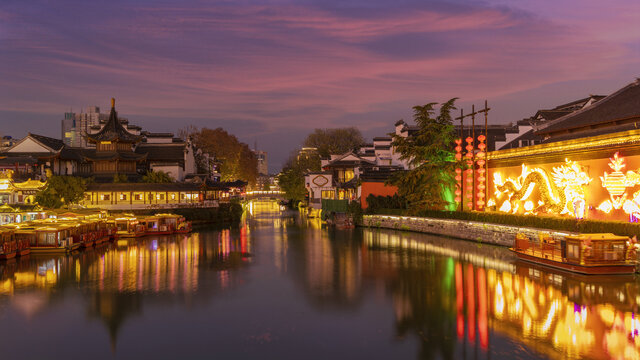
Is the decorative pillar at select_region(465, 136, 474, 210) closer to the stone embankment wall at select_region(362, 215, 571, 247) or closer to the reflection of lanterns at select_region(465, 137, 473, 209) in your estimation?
the reflection of lanterns at select_region(465, 137, 473, 209)

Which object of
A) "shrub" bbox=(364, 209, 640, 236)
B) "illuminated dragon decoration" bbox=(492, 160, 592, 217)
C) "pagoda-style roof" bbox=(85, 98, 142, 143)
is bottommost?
"shrub" bbox=(364, 209, 640, 236)

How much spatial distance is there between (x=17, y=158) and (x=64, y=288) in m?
43.3

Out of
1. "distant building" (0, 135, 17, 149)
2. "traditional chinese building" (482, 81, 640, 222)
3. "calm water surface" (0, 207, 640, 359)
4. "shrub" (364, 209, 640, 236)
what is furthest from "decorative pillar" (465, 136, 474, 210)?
"distant building" (0, 135, 17, 149)

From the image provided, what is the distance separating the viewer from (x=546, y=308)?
48.0ft

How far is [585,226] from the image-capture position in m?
22.0

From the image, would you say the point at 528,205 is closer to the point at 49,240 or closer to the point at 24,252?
the point at 49,240

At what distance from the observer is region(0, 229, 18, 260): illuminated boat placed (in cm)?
2441

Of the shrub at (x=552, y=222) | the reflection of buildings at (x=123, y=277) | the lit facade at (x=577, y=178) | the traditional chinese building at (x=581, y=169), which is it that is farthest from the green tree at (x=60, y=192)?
the lit facade at (x=577, y=178)

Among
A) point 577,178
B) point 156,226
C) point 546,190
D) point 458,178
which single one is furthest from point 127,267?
point 458,178

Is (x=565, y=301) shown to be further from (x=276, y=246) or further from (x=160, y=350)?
(x=276, y=246)

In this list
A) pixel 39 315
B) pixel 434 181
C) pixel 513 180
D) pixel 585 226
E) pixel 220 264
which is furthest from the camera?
pixel 434 181

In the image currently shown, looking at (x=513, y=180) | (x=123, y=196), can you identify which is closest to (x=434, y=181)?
(x=513, y=180)

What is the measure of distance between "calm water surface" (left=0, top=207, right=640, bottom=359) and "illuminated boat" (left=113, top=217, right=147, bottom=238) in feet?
32.1

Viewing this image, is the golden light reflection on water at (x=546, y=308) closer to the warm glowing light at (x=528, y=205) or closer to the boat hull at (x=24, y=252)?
the warm glowing light at (x=528, y=205)
